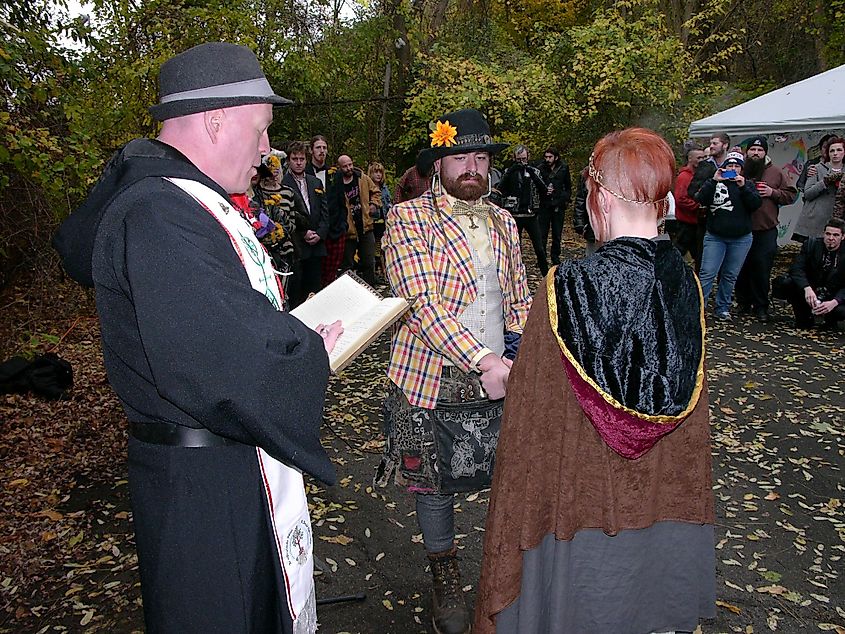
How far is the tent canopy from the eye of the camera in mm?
9617

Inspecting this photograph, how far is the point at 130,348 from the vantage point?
156 centimetres

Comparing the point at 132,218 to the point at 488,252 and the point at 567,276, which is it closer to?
the point at 567,276

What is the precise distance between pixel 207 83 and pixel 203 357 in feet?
2.26

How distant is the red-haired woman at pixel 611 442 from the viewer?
1923 millimetres

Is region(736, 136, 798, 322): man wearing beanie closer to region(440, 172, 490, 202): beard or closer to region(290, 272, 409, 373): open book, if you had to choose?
region(440, 172, 490, 202): beard

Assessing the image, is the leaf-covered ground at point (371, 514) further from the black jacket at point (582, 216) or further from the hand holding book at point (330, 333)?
the black jacket at point (582, 216)

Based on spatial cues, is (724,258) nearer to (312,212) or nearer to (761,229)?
(761,229)

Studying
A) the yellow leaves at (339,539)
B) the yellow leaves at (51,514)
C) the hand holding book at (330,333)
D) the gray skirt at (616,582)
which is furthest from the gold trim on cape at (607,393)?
the yellow leaves at (51,514)

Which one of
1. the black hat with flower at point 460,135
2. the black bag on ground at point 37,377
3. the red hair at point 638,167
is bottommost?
the black bag on ground at point 37,377

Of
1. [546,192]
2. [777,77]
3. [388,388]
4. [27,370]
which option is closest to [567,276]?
[388,388]

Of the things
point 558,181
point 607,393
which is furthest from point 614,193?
point 558,181

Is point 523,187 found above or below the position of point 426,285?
above

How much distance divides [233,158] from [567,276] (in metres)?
0.96

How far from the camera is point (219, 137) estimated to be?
167 cm
